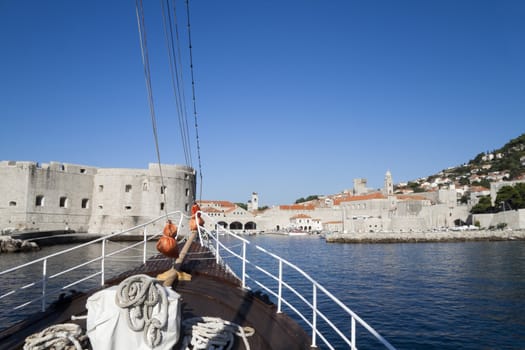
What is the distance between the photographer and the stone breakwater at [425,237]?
4259 cm

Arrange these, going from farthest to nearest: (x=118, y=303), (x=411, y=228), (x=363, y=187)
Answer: (x=363, y=187) < (x=411, y=228) < (x=118, y=303)

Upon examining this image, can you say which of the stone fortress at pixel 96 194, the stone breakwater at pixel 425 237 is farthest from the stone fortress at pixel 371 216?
the stone fortress at pixel 96 194

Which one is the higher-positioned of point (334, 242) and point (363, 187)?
point (363, 187)

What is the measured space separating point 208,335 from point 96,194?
32913 mm

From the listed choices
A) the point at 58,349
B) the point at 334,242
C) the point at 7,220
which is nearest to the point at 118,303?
the point at 58,349

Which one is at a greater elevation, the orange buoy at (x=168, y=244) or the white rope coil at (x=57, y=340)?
the orange buoy at (x=168, y=244)

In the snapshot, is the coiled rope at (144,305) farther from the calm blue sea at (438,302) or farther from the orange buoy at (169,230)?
the calm blue sea at (438,302)

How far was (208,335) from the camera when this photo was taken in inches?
96.7

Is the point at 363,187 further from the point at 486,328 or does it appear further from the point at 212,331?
the point at 212,331

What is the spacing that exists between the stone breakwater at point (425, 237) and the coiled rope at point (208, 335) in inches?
1715

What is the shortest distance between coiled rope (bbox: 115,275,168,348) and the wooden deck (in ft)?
3.41

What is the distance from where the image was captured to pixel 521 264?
62.8 ft

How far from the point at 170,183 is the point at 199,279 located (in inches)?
1133

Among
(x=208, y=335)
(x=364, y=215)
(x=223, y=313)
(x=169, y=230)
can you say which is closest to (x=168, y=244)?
(x=169, y=230)
